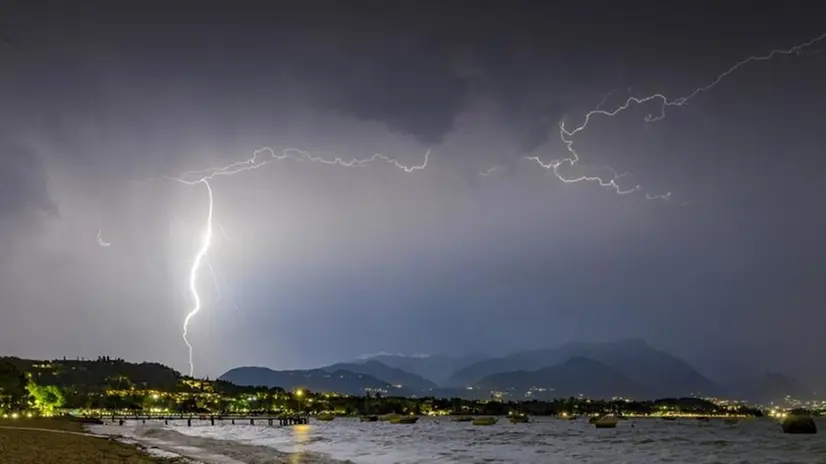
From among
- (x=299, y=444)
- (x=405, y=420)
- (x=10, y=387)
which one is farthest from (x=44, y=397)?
(x=299, y=444)

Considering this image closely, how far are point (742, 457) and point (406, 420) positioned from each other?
124570mm

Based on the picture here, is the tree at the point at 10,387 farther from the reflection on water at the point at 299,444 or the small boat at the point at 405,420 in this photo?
the small boat at the point at 405,420

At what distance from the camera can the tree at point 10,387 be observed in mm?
106125

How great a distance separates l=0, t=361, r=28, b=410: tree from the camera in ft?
348

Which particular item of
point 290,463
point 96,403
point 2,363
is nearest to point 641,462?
point 290,463

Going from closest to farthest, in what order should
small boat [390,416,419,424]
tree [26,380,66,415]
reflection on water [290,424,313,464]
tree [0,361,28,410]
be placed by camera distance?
reflection on water [290,424,313,464], tree [0,361,28,410], tree [26,380,66,415], small boat [390,416,419,424]

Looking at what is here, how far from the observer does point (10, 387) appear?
350ft

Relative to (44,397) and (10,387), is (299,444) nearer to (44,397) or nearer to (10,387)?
(10,387)

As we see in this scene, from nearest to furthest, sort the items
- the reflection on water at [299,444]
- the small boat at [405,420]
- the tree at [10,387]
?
1. the reflection on water at [299,444]
2. the tree at [10,387]
3. the small boat at [405,420]

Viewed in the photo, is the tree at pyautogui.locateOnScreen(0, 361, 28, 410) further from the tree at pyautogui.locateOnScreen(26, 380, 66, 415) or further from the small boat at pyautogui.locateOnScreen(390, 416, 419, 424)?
the small boat at pyautogui.locateOnScreen(390, 416, 419, 424)

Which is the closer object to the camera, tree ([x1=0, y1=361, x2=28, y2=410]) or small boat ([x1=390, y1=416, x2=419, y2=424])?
tree ([x1=0, y1=361, x2=28, y2=410])

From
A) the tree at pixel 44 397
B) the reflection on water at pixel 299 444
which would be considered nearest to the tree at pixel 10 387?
the tree at pixel 44 397

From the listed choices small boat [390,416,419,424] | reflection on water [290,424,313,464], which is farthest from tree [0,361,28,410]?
small boat [390,416,419,424]

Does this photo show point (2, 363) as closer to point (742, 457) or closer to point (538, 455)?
point (538, 455)
